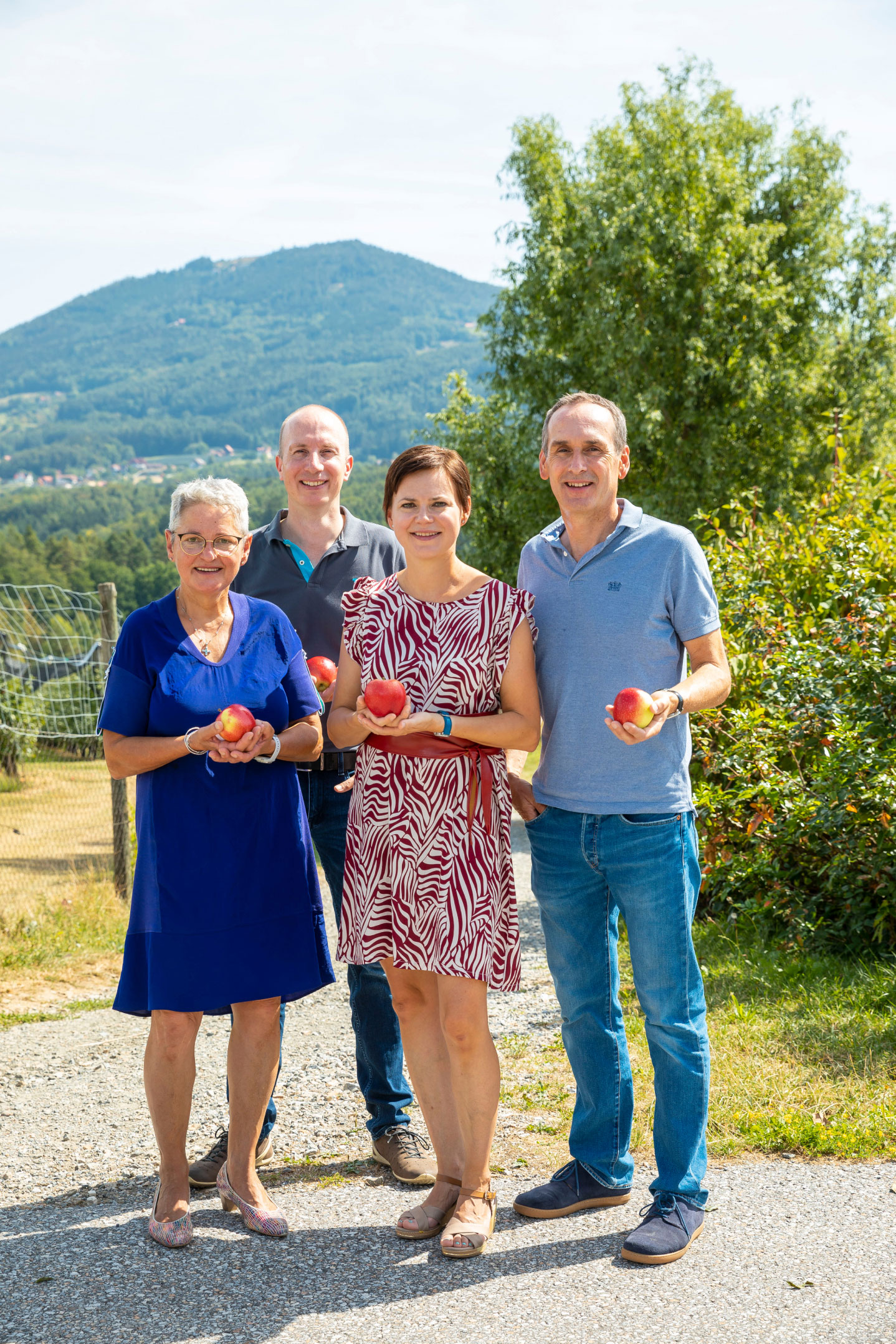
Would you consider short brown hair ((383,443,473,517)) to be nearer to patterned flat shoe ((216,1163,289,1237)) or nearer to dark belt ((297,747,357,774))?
dark belt ((297,747,357,774))

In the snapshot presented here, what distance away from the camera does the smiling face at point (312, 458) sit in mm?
3764

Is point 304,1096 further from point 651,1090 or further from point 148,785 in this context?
point 148,785

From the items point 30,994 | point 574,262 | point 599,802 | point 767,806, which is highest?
point 574,262

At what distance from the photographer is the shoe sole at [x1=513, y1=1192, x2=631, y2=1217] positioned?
10.8 feet

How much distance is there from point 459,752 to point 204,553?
0.92 metres

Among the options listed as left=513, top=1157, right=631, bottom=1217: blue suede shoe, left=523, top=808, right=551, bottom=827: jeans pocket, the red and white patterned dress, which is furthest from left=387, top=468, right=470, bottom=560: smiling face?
left=513, top=1157, right=631, bottom=1217: blue suede shoe

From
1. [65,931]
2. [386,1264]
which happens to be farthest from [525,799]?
[65,931]

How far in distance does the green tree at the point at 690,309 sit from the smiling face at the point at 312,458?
18.0 meters

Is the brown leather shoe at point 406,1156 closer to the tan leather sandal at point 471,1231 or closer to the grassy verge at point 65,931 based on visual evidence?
the tan leather sandal at point 471,1231

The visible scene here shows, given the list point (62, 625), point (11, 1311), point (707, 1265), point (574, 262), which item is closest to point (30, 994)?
point (11, 1311)

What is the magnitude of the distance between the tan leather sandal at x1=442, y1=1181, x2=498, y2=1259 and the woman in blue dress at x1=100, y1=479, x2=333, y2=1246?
0.54 metres

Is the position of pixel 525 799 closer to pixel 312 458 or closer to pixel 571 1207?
pixel 571 1207

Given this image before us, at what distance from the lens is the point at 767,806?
6.30 metres

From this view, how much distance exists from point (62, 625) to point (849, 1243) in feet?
→ 41.4
